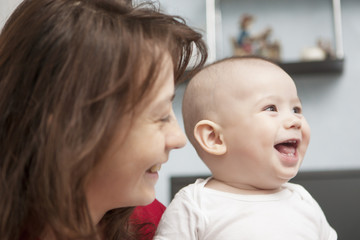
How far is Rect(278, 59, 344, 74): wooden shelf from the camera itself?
2.69 meters

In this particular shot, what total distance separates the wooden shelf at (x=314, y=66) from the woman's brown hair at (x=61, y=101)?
2014 mm

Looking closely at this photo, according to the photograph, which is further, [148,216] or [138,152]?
[148,216]

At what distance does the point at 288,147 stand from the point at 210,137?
18 centimetres

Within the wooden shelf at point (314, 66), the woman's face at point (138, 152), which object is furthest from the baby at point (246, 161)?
the wooden shelf at point (314, 66)

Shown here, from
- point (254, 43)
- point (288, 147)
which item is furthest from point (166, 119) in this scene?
point (254, 43)

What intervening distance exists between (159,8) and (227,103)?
27cm

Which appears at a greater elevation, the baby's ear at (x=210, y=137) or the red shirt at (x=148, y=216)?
the baby's ear at (x=210, y=137)

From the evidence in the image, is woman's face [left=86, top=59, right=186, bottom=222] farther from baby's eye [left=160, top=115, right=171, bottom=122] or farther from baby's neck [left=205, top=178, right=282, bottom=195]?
baby's neck [left=205, top=178, right=282, bottom=195]

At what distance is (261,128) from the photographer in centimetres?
104

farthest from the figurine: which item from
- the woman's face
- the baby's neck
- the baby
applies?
the woman's face

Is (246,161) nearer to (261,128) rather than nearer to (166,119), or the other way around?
(261,128)

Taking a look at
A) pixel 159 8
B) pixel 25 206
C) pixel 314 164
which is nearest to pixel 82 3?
pixel 159 8

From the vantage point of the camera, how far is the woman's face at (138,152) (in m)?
0.84

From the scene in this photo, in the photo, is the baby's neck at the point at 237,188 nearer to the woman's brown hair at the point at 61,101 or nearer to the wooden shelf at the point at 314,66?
the woman's brown hair at the point at 61,101
